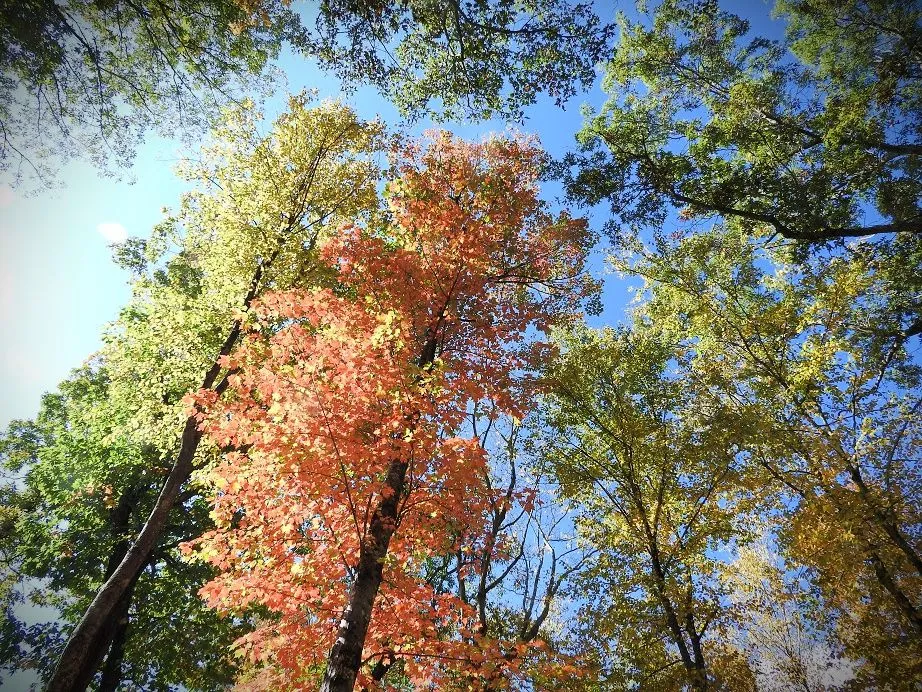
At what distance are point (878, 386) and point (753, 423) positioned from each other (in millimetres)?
4539

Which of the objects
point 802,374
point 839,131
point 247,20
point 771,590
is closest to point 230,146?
point 247,20

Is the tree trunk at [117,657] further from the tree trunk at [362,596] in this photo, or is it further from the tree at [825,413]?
the tree at [825,413]

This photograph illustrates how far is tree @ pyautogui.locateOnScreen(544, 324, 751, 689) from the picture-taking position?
9.48m

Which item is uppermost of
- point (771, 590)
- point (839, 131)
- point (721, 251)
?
point (721, 251)

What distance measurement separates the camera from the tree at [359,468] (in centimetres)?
545

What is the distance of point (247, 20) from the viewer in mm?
6957

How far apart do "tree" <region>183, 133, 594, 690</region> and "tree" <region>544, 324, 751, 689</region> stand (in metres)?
3.95

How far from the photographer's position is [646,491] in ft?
39.1

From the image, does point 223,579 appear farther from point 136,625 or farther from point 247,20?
point 136,625

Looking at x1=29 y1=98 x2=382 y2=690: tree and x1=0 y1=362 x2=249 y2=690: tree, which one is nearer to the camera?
x1=29 y1=98 x2=382 y2=690: tree

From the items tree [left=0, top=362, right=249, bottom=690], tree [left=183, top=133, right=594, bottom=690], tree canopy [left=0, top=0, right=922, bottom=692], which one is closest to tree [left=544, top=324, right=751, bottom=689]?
tree canopy [left=0, top=0, right=922, bottom=692]

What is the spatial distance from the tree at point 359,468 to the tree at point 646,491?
13.0 feet

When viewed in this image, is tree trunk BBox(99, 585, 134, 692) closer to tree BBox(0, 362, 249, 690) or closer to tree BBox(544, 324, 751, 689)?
tree BBox(0, 362, 249, 690)

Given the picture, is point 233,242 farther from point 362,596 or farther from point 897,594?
point 897,594
